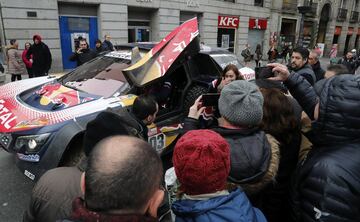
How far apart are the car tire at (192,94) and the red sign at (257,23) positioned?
18.6 metres

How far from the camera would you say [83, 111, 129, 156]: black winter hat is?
5.48 feet

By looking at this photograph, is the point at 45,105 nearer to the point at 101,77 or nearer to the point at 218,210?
the point at 101,77

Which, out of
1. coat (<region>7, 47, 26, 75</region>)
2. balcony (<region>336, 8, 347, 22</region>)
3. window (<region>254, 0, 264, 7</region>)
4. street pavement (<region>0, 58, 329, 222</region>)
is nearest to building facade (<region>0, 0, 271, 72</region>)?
window (<region>254, 0, 264, 7</region>)

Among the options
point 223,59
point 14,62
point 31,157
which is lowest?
point 31,157

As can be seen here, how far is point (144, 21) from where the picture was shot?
15.5 metres

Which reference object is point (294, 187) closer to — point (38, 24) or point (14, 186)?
point (14, 186)

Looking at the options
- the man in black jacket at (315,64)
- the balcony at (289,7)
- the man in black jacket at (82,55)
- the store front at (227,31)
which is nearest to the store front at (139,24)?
the store front at (227,31)

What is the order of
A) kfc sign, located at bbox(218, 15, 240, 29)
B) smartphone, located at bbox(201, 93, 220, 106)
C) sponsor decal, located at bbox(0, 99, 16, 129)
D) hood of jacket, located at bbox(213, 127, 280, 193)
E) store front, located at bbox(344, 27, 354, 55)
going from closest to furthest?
1. hood of jacket, located at bbox(213, 127, 280, 193)
2. smartphone, located at bbox(201, 93, 220, 106)
3. sponsor decal, located at bbox(0, 99, 16, 129)
4. kfc sign, located at bbox(218, 15, 240, 29)
5. store front, located at bbox(344, 27, 354, 55)

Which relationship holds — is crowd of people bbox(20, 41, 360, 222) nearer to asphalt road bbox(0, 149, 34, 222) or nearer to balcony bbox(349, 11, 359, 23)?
asphalt road bbox(0, 149, 34, 222)

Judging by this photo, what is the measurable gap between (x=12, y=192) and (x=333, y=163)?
11.2 ft

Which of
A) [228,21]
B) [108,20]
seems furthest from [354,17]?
[108,20]

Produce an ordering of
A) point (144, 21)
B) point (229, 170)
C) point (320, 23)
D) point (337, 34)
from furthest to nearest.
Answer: point (337, 34) < point (320, 23) < point (144, 21) < point (229, 170)

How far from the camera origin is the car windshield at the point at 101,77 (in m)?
3.62

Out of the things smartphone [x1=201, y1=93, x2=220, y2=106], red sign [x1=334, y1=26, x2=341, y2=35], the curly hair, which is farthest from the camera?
red sign [x1=334, y1=26, x2=341, y2=35]
